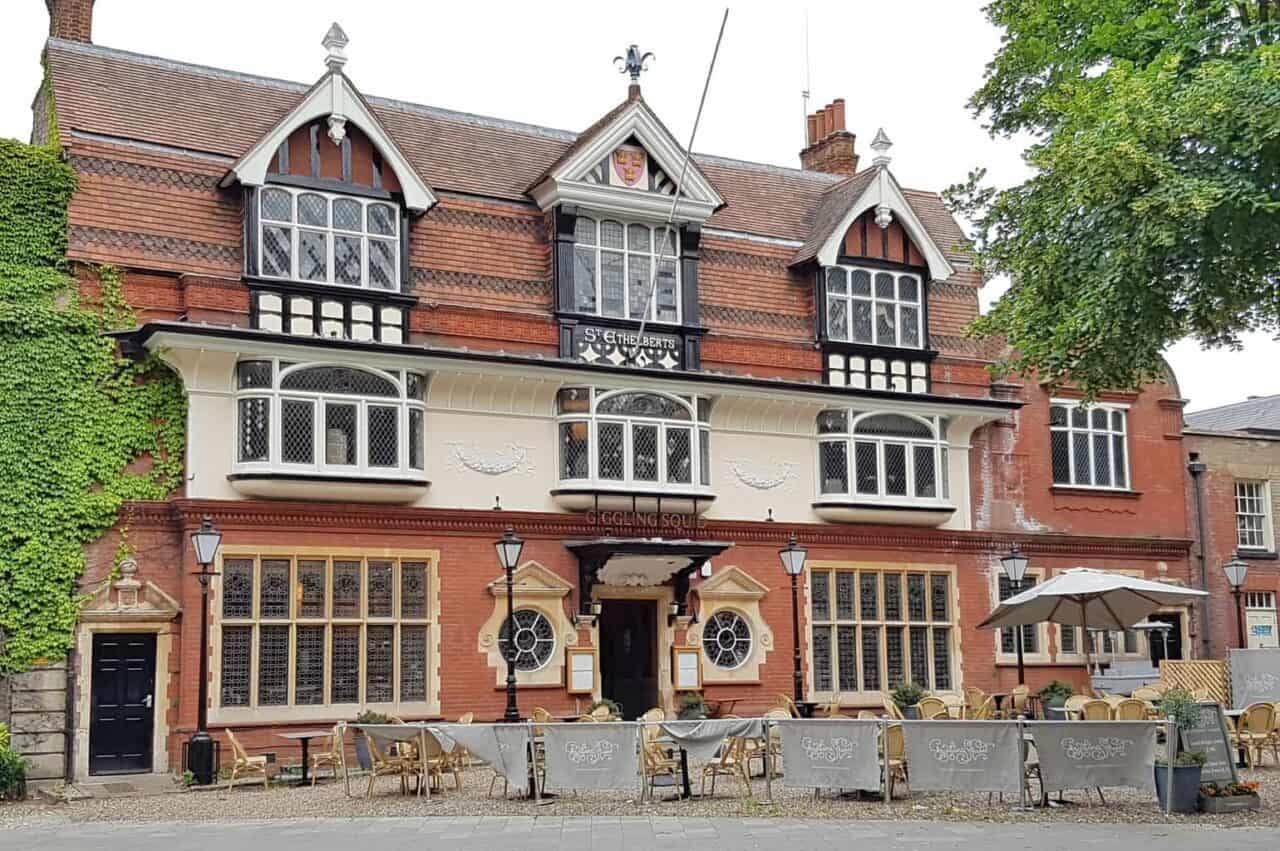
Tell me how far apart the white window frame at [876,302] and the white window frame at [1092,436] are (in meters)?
3.88

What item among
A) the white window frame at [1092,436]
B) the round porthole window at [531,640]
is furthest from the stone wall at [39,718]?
the white window frame at [1092,436]

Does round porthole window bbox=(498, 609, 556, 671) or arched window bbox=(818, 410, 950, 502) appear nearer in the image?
round porthole window bbox=(498, 609, 556, 671)

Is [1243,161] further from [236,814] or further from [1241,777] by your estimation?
[236,814]

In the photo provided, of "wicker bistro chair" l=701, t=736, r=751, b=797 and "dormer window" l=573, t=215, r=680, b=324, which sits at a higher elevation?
"dormer window" l=573, t=215, r=680, b=324

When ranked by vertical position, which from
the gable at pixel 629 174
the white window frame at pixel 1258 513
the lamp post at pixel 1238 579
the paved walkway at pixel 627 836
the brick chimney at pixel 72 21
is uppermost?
the brick chimney at pixel 72 21

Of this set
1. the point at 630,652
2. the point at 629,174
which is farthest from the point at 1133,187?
the point at 630,652

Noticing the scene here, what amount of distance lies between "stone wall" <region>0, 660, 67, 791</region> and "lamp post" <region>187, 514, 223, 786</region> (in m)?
2.03

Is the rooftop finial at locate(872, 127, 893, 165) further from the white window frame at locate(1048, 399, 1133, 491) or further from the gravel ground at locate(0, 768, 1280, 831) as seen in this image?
the gravel ground at locate(0, 768, 1280, 831)

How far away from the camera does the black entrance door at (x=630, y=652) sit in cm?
2734

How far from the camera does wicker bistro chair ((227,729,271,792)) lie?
20.6 metres

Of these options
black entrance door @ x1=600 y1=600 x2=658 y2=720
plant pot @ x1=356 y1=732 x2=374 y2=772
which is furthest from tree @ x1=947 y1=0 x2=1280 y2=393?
plant pot @ x1=356 y1=732 x2=374 y2=772

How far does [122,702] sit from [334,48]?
1094 cm

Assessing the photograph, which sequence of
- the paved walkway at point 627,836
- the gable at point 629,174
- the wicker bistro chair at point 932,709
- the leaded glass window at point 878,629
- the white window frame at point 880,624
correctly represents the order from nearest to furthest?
the paved walkway at point 627,836, the wicker bistro chair at point 932,709, the gable at point 629,174, the white window frame at point 880,624, the leaded glass window at point 878,629

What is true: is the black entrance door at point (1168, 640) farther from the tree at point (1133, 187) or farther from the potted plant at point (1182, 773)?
the potted plant at point (1182, 773)
